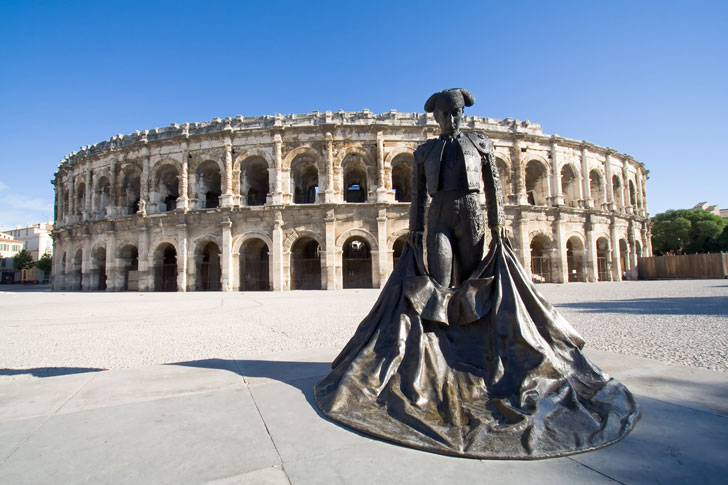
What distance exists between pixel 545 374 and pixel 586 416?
0.34 m

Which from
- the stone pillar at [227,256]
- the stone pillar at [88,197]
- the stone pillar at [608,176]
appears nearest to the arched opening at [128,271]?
the stone pillar at [88,197]

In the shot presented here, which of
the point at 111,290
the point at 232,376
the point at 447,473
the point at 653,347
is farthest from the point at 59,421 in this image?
the point at 111,290

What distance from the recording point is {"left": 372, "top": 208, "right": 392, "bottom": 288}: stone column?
17906 millimetres

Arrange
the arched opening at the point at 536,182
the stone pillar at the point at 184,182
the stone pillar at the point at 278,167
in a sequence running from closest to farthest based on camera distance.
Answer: the stone pillar at the point at 278,167, the stone pillar at the point at 184,182, the arched opening at the point at 536,182

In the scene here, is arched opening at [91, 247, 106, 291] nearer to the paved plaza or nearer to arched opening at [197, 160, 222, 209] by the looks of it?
arched opening at [197, 160, 222, 209]

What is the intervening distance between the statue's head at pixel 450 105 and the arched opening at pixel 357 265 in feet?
53.5

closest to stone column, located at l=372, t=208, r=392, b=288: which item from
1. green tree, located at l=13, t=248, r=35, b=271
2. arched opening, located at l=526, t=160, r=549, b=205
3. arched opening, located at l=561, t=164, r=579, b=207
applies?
arched opening, located at l=526, t=160, r=549, b=205

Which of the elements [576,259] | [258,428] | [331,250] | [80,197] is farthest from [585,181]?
[80,197]

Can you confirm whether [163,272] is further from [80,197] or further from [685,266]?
[685,266]

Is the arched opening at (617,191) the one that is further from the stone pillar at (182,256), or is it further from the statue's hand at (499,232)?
the stone pillar at (182,256)

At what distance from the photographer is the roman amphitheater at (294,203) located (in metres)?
18.3

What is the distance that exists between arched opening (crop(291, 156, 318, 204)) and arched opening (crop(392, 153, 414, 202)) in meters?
4.85

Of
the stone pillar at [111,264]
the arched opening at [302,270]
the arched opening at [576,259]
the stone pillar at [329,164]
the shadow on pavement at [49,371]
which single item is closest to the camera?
the shadow on pavement at [49,371]

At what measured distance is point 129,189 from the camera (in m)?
21.7
